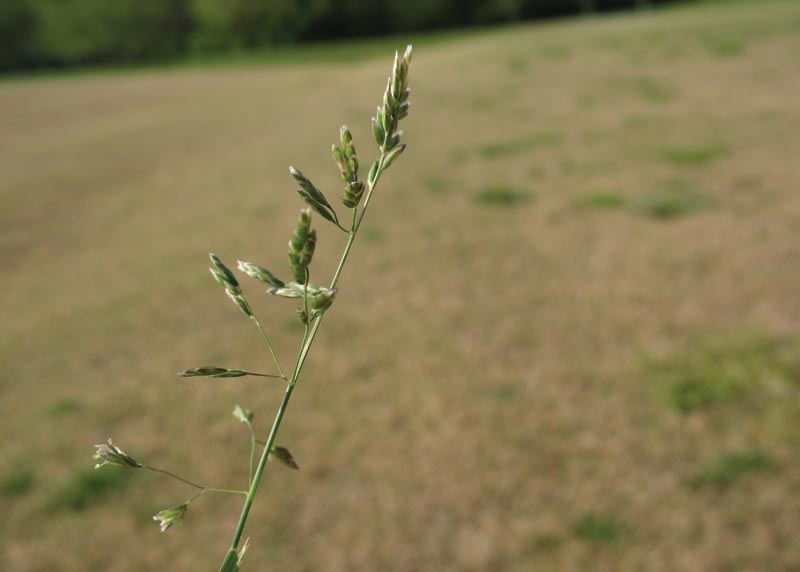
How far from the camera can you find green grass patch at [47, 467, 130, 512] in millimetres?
4320

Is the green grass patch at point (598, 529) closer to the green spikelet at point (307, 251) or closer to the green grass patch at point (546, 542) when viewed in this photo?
the green grass patch at point (546, 542)

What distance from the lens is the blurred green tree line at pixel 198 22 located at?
56375 mm

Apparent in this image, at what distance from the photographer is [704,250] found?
6668 mm

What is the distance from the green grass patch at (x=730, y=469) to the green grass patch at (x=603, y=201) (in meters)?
4.48

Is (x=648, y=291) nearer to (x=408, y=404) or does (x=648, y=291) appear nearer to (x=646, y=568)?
(x=408, y=404)

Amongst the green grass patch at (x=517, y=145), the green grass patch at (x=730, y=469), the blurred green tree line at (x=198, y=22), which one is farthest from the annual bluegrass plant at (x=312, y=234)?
the blurred green tree line at (x=198, y=22)

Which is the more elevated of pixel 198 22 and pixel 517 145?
pixel 198 22

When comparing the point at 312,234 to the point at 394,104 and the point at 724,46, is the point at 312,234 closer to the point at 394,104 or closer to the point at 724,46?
the point at 394,104

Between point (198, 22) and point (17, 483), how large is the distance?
66296 mm

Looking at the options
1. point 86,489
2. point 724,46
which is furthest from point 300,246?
point 724,46

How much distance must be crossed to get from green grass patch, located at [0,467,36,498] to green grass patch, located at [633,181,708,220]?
645 cm

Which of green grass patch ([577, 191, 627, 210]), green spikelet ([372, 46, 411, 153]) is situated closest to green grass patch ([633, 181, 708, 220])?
green grass patch ([577, 191, 627, 210])

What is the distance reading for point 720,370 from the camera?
4.79 metres

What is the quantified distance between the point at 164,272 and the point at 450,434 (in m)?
4.83
